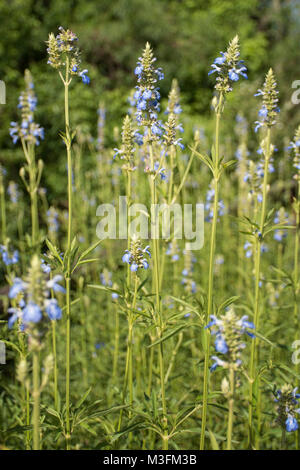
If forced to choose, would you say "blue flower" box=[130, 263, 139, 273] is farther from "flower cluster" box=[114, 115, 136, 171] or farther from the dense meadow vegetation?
"flower cluster" box=[114, 115, 136, 171]

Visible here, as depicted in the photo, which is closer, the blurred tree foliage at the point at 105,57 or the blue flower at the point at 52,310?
the blue flower at the point at 52,310

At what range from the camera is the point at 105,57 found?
11844 mm

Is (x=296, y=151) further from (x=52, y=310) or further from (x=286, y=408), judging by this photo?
(x=52, y=310)

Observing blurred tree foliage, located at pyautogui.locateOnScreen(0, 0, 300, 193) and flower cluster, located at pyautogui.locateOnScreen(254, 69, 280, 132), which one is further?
blurred tree foliage, located at pyautogui.locateOnScreen(0, 0, 300, 193)

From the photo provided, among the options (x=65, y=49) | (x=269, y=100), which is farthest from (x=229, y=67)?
(x=65, y=49)

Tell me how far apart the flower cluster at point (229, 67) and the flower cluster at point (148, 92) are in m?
0.30

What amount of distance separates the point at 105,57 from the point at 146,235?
10066mm

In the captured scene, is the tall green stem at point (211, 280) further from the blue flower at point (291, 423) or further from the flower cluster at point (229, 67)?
the blue flower at point (291, 423)

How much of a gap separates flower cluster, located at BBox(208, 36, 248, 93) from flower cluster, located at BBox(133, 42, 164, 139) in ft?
0.99

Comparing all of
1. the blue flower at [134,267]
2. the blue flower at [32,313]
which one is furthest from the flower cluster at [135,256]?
the blue flower at [32,313]

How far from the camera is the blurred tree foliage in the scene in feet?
32.7

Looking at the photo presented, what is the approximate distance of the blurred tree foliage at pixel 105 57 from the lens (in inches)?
392

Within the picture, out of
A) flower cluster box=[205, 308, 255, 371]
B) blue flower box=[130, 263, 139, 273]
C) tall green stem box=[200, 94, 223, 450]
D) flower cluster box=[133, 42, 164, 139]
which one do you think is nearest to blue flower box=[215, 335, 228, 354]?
flower cluster box=[205, 308, 255, 371]
